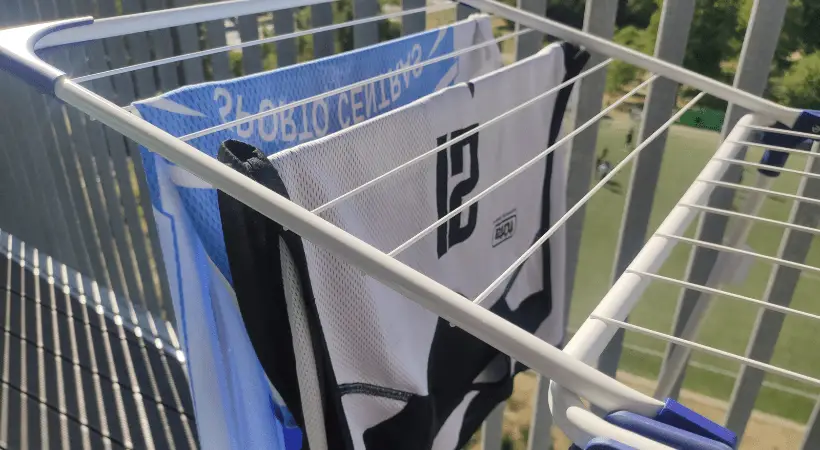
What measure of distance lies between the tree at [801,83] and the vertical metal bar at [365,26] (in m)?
0.65

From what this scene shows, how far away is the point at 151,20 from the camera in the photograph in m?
0.61

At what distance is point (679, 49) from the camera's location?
0.85 m

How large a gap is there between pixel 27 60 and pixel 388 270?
1.20 ft

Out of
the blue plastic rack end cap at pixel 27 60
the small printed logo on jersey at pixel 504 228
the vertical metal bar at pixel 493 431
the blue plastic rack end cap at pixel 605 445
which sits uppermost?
the blue plastic rack end cap at pixel 27 60

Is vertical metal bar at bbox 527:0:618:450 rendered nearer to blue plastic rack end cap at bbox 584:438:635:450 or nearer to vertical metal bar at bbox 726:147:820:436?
vertical metal bar at bbox 726:147:820:436

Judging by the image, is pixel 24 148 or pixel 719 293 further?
pixel 24 148

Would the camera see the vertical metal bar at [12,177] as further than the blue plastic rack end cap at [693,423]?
Yes

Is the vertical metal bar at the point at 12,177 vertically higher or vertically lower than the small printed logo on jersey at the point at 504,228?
lower

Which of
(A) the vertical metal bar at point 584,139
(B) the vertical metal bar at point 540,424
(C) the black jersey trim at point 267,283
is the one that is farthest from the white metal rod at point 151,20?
(B) the vertical metal bar at point 540,424

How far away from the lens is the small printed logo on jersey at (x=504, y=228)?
814 mm

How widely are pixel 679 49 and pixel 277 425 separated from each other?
74 cm

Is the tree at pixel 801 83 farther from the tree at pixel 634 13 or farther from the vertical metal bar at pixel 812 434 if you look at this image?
the vertical metal bar at pixel 812 434

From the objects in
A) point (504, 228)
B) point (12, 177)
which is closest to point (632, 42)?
point (504, 228)

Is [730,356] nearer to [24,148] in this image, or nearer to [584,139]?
[584,139]
